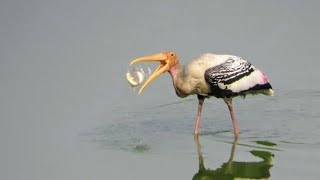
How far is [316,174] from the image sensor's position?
388 inches

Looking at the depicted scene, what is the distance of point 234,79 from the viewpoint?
457 inches

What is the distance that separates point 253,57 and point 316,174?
5789mm

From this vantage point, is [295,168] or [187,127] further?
[187,127]

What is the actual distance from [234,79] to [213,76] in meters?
0.34

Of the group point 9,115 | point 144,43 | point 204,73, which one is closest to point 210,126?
point 204,73

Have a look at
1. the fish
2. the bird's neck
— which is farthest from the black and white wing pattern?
the fish

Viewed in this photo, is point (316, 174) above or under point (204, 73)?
under

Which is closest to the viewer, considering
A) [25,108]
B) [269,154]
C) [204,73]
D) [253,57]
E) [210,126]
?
[269,154]

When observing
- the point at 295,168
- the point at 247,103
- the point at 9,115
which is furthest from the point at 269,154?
the point at 9,115

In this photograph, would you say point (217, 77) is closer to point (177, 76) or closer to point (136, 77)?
point (177, 76)

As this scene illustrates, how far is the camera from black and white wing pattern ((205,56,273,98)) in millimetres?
11484

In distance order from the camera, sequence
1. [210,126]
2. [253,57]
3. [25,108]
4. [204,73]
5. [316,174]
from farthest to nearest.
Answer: [253,57]
[25,108]
[210,126]
[204,73]
[316,174]

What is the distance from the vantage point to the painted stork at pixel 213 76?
11516 millimetres

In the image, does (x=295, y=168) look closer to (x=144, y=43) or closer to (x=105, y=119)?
(x=105, y=119)
